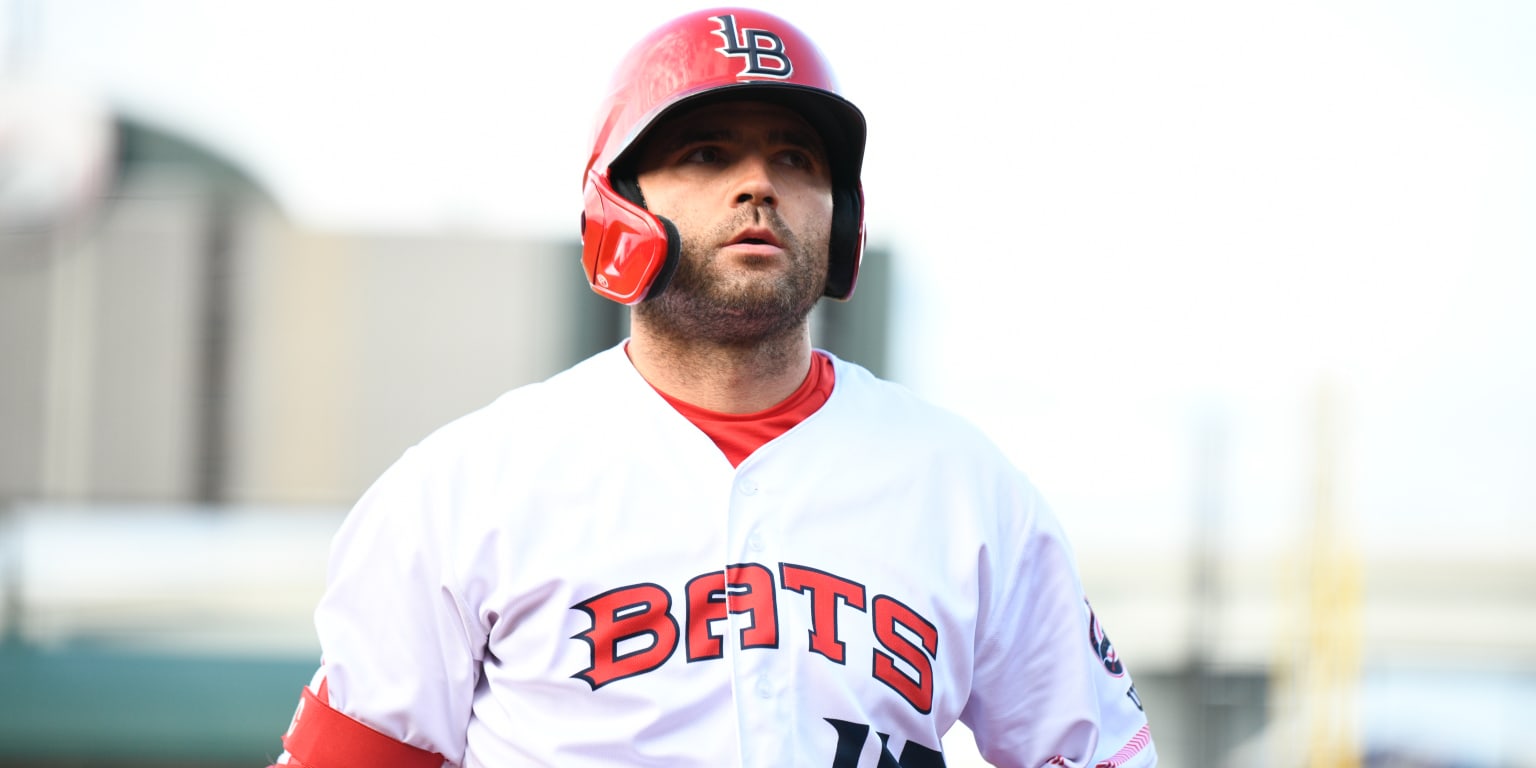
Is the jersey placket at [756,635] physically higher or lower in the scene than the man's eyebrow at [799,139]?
lower

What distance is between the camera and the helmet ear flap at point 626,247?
1.62 metres

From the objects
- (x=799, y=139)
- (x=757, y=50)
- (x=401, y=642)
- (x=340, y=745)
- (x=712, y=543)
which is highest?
(x=757, y=50)

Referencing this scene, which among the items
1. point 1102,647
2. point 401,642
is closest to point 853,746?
point 1102,647

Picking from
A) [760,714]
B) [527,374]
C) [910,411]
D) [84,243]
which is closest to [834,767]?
[760,714]

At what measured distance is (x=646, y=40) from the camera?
1812mm

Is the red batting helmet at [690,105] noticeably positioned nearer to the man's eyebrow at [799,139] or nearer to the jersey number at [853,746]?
the man's eyebrow at [799,139]

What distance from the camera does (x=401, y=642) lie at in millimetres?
1560

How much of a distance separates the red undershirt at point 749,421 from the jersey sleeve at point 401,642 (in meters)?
0.34

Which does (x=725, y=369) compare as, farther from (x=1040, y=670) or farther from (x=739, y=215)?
(x=1040, y=670)

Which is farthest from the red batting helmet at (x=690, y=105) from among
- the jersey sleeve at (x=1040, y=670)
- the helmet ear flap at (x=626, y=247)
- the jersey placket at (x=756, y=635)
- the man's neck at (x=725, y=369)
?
the jersey sleeve at (x=1040, y=670)

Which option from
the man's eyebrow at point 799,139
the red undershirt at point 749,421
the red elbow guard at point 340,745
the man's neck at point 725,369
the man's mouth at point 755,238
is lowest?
the red elbow guard at point 340,745

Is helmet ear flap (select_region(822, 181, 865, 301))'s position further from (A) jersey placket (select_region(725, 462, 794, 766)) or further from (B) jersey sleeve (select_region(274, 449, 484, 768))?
(B) jersey sleeve (select_region(274, 449, 484, 768))

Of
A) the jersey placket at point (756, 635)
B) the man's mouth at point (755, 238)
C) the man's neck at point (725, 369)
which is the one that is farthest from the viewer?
the man's neck at point (725, 369)

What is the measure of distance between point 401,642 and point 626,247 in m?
0.55
